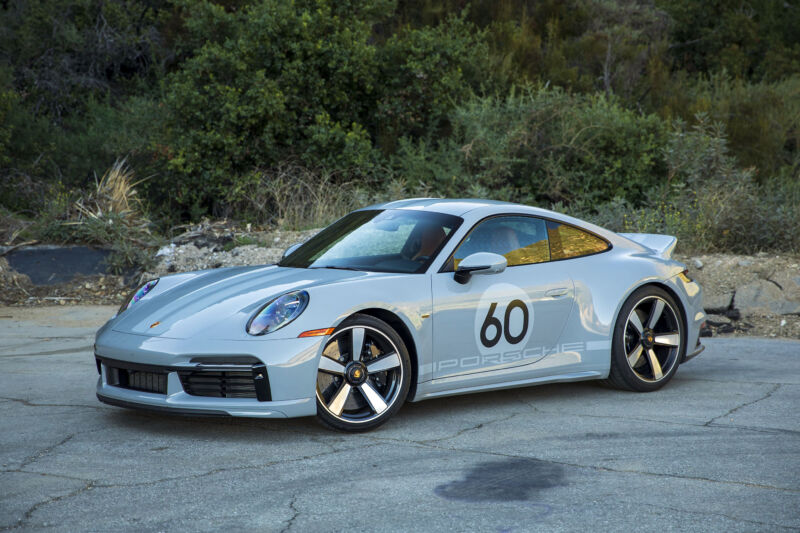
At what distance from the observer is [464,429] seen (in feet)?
19.1

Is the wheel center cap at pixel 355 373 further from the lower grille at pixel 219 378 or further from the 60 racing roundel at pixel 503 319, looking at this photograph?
the 60 racing roundel at pixel 503 319

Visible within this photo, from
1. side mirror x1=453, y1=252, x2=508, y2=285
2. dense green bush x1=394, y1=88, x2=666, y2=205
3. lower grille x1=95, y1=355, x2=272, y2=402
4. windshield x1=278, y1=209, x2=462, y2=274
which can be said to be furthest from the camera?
dense green bush x1=394, y1=88, x2=666, y2=205

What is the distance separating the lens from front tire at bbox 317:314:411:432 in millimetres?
5535

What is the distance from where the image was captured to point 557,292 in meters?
6.49

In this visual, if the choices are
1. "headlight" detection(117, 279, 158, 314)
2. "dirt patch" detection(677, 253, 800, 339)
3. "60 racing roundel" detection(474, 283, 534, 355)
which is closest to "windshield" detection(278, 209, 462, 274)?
"60 racing roundel" detection(474, 283, 534, 355)

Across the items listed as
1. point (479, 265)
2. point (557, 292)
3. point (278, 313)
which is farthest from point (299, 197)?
point (278, 313)

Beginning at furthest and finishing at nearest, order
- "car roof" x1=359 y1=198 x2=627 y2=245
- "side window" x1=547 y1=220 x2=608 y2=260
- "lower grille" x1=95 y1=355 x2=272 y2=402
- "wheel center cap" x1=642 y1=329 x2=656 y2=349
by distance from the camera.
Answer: "wheel center cap" x1=642 y1=329 x2=656 y2=349 → "side window" x1=547 y1=220 x2=608 y2=260 → "car roof" x1=359 y1=198 x2=627 y2=245 → "lower grille" x1=95 y1=355 x2=272 y2=402

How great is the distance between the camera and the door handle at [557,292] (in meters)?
6.44

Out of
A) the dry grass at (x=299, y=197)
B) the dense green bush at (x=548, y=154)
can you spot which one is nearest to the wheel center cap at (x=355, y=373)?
the dry grass at (x=299, y=197)

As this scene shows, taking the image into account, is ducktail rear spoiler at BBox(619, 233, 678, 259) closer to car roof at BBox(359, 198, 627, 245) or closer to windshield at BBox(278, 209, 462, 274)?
car roof at BBox(359, 198, 627, 245)

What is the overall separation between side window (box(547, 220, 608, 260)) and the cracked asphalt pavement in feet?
3.44

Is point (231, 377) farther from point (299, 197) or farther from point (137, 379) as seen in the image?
point (299, 197)

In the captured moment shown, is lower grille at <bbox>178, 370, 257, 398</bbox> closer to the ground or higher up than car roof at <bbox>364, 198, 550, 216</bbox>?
A: closer to the ground

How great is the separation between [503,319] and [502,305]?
3.6 inches
